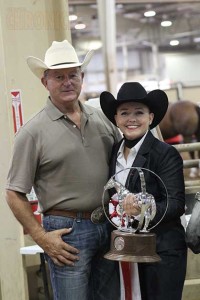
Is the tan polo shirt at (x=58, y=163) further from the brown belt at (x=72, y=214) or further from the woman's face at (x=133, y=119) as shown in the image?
the woman's face at (x=133, y=119)

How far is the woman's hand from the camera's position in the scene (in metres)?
2.33

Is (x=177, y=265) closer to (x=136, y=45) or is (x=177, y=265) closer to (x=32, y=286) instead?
(x=32, y=286)

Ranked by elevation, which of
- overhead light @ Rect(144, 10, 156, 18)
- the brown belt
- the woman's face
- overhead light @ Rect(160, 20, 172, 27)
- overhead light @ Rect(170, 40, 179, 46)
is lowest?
the brown belt

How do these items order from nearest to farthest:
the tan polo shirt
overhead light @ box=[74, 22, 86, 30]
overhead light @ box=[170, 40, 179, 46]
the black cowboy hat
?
the black cowboy hat < the tan polo shirt < overhead light @ box=[74, 22, 86, 30] < overhead light @ box=[170, 40, 179, 46]

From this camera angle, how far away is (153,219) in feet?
7.92

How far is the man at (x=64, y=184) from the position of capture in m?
2.70

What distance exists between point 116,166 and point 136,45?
77.5 ft

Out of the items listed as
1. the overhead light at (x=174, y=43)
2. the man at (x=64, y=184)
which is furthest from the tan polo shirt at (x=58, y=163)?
the overhead light at (x=174, y=43)

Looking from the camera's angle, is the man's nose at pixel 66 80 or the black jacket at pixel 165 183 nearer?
the black jacket at pixel 165 183

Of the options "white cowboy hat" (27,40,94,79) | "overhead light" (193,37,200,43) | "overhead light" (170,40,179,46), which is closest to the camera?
"white cowboy hat" (27,40,94,79)

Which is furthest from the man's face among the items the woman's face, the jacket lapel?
the jacket lapel

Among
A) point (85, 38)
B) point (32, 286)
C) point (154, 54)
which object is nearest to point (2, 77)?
point (32, 286)

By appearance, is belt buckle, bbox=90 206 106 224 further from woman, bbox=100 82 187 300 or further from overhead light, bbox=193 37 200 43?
overhead light, bbox=193 37 200 43

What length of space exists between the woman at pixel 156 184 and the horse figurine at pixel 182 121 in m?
9.12
